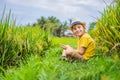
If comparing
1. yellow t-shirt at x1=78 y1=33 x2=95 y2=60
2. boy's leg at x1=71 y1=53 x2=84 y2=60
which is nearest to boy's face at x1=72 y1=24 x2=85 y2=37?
yellow t-shirt at x1=78 y1=33 x2=95 y2=60

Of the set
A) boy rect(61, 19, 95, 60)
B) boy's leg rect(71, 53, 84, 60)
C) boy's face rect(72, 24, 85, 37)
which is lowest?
boy's leg rect(71, 53, 84, 60)

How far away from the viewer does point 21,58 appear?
26.4ft

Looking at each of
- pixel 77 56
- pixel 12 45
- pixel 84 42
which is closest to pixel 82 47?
pixel 84 42

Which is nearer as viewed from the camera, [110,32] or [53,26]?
[110,32]

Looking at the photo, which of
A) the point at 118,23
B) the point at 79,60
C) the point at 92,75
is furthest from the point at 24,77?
the point at 79,60

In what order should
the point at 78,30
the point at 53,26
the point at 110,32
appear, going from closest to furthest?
the point at 110,32, the point at 78,30, the point at 53,26

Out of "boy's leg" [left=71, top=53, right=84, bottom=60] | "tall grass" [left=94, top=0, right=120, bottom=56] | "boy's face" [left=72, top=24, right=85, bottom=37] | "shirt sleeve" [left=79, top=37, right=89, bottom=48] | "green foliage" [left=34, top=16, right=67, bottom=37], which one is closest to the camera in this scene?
"tall grass" [left=94, top=0, right=120, bottom=56]

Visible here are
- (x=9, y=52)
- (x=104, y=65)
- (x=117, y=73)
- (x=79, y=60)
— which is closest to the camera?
(x=117, y=73)

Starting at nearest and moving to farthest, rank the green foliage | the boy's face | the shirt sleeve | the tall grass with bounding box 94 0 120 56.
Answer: the tall grass with bounding box 94 0 120 56, the shirt sleeve, the boy's face, the green foliage

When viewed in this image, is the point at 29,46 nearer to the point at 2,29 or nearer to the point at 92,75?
the point at 2,29

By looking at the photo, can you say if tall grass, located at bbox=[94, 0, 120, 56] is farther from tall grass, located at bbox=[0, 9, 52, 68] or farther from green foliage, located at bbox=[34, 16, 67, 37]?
green foliage, located at bbox=[34, 16, 67, 37]

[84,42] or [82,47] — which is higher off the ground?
[84,42]

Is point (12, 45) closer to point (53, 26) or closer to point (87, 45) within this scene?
point (87, 45)

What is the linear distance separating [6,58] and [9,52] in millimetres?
181
